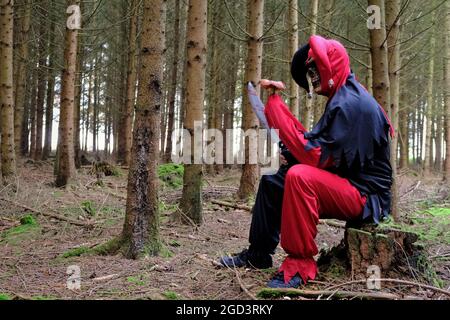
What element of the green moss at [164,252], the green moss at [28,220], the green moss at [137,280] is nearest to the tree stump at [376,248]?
the green moss at [137,280]

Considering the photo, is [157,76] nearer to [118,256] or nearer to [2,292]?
[118,256]

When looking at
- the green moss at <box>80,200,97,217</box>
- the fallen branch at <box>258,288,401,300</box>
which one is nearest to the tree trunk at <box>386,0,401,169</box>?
the fallen branch at <box>258,288,401,300</box>

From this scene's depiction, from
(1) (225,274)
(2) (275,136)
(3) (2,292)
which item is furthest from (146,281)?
(2) (275,136)

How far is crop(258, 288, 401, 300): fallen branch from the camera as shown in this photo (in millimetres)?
2863

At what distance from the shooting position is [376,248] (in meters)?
3.25

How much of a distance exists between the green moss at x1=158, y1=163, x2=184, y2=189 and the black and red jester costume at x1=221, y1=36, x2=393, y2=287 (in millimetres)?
6883

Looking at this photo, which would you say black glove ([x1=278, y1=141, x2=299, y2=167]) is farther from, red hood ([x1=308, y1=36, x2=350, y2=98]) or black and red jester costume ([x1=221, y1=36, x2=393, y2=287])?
red hood ([x1=308, y1=36, x2=350, y2=98])

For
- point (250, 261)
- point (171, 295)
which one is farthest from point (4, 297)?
point (250, 261)

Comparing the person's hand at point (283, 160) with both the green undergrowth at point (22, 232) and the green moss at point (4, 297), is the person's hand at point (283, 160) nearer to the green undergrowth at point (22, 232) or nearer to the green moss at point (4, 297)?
the green moss at point (4, 297)

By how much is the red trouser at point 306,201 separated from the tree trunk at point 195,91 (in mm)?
2565

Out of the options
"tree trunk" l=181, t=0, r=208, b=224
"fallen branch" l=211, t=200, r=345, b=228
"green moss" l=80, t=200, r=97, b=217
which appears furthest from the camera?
"green moss" l=80, t=200, r=97, b=217

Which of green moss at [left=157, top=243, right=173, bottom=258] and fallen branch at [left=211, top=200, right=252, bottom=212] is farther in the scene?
fallen branch at [left=211, top=200, right=252, bottom=212]
